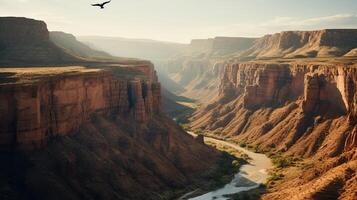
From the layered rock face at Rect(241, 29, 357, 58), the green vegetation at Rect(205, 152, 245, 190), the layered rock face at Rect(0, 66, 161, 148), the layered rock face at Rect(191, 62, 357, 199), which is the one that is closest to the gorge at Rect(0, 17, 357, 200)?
the layered rock face at Rect(0, 66, 161, 148)

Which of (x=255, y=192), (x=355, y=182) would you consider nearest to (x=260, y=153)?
(x=255, y=192)

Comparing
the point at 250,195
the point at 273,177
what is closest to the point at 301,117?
the point at 273,177

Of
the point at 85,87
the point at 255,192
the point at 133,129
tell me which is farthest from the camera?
the point at 133,129

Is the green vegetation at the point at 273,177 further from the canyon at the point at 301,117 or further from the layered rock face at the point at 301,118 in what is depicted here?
the layered rock face at the point at 301,118

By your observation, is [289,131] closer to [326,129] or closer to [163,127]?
[326,129]

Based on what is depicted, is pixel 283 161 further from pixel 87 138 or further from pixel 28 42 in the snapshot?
pixel 28 42

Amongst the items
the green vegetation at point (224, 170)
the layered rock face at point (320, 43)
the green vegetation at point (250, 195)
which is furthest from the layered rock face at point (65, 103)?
the layered rock face at point (320, 43)

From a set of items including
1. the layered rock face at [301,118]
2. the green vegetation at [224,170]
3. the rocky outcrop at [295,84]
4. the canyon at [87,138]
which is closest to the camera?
Answer: the layered rock face at [301,118]
